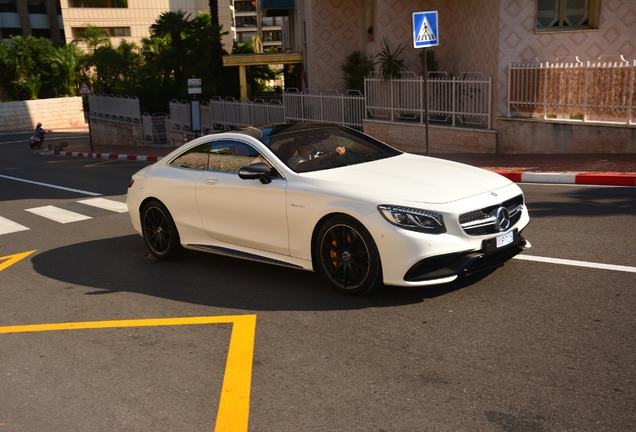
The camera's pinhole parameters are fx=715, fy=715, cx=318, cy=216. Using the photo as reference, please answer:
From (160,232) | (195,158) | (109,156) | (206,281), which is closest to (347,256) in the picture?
(206,281)

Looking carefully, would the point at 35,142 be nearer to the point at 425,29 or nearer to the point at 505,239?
the point at 425,29

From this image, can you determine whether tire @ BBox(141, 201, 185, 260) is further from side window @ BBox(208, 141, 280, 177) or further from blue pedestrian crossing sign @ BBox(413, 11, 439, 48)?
blue pedestrian crossing sign @ BBox(413, 11, 439, 48)

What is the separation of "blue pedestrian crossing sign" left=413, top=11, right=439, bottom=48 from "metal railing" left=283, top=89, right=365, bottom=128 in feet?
20.9

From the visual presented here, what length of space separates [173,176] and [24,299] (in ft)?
6.47

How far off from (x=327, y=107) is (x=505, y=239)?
16.1 meters

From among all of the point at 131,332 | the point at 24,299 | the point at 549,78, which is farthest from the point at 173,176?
the point at 549,78

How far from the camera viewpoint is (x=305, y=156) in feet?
22.5

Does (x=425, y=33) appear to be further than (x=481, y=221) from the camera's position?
Yes

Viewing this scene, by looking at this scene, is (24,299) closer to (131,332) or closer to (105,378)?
(131,332)

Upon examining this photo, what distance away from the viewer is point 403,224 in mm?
5664

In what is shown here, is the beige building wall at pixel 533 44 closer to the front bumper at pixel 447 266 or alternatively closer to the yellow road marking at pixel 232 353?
the front bumper at pixel 447 266

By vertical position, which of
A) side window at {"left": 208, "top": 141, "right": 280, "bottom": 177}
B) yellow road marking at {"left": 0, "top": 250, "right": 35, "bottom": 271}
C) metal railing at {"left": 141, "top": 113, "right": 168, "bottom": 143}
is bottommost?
metal railing at {"left": 141, "top": 113, "right": 168, "bottom": 143}

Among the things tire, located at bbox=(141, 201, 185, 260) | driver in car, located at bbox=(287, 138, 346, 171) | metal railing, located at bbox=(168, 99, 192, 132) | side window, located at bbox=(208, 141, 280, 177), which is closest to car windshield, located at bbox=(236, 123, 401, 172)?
driver in car, located at bbox=(287, 138, 346, 171)

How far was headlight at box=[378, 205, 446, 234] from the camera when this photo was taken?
18.5 ft
